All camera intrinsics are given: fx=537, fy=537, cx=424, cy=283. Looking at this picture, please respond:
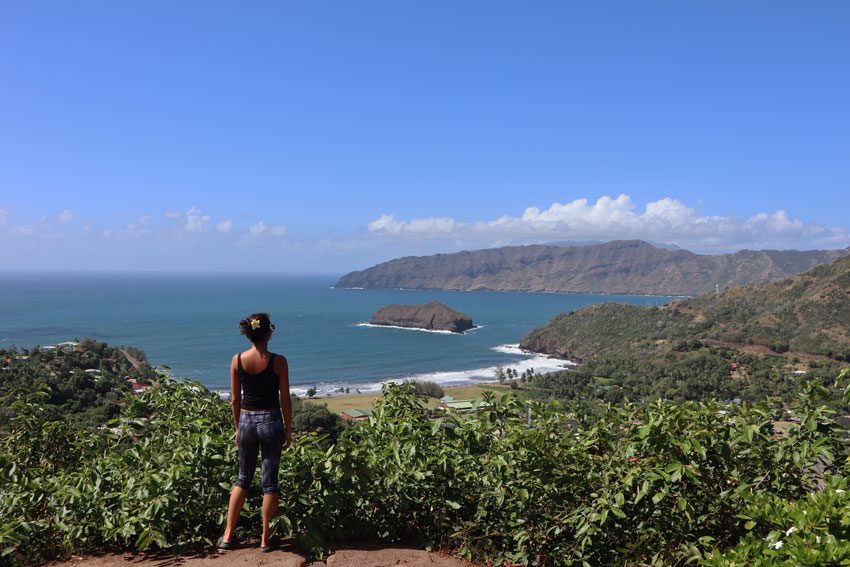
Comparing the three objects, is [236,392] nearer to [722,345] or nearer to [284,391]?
[284,391]

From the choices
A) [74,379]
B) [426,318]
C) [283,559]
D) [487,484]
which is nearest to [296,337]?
[426,318]

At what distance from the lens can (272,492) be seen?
3.69 metres

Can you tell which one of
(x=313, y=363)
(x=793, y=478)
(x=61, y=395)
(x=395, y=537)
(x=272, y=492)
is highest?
(x=793, y=478)

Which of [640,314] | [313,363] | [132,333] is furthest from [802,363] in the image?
[132,333]

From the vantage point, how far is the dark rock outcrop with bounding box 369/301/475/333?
113 meters

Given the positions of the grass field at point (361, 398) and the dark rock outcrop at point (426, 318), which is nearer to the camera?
the grass field at point (361, 398)

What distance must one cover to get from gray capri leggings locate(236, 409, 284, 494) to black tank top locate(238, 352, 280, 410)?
0.05 m

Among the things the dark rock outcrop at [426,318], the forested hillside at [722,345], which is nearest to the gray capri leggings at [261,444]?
the forested hillside at [722,345]

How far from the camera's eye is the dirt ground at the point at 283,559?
3.52 meters

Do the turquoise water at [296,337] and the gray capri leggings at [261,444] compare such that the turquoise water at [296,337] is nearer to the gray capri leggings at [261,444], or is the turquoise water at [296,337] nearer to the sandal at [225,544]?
the sandal at [225,544]

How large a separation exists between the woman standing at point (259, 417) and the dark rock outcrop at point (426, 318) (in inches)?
4266

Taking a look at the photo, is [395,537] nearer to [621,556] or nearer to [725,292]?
[621,556]

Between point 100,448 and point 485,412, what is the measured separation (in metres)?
3.80

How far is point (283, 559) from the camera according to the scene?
357 centimetres
